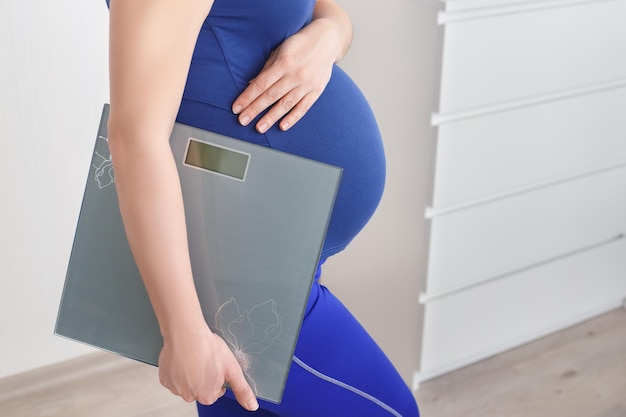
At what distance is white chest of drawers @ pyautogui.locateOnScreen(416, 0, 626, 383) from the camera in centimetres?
151

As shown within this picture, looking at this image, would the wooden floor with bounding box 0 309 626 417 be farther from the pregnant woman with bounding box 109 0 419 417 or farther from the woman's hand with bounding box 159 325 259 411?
the woman's hand with bounding box 159 325 259 411

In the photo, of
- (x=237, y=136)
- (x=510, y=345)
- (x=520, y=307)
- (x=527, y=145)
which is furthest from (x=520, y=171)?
(x=237, y=136)

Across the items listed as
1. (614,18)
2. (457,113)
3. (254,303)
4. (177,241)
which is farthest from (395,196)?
(177,241)

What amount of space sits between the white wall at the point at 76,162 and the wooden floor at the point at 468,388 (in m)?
0.06

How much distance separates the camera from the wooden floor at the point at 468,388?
5.73 feet

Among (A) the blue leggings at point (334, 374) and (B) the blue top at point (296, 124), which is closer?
(B) the blue top at point (296, 124)

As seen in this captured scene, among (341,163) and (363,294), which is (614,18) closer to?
(363,294)

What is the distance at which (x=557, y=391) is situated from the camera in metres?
1.80

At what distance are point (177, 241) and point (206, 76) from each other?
173 millimetres

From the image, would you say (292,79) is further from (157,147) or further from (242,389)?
(242,389)

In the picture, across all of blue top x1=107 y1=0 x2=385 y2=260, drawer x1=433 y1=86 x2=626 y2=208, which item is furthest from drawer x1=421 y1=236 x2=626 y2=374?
blue top x1=107 y1=0 x2=385 y2=260

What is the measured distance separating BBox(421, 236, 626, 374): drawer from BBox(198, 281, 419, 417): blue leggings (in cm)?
78

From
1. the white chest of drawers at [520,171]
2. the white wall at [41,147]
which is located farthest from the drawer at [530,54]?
the white wall at [41,147]

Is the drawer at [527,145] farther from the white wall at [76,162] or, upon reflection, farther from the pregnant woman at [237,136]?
the pregnant woman at [237,136]
